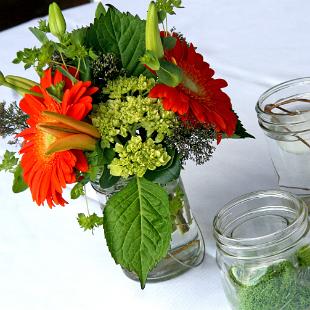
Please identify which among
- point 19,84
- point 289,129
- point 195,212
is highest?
point 19,84

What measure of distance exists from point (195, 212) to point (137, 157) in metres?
0.23

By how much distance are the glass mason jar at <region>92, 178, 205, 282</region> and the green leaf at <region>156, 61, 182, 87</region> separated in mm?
140

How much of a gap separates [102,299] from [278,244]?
0.24 m

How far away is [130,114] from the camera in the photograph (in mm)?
594

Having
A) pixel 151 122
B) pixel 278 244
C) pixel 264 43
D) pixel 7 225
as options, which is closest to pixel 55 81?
pixel 151 122

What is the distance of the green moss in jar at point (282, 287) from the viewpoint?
58cm

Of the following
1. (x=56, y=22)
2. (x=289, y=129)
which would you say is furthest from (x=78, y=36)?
(x=289, y=129)

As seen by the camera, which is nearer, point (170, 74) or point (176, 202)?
point (170, 74)

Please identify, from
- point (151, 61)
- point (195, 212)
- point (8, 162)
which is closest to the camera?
point (151, 61)

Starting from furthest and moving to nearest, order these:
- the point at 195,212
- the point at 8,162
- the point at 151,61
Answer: the point at 195,212
the point at 8,162
the point at 151,61

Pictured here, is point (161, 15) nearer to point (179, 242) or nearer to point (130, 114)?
point (130, 114)

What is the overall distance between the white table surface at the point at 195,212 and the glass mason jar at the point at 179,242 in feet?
0.03

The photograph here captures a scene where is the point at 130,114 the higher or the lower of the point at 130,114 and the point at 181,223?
the higher

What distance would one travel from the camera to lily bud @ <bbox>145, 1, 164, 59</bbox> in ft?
1.85
